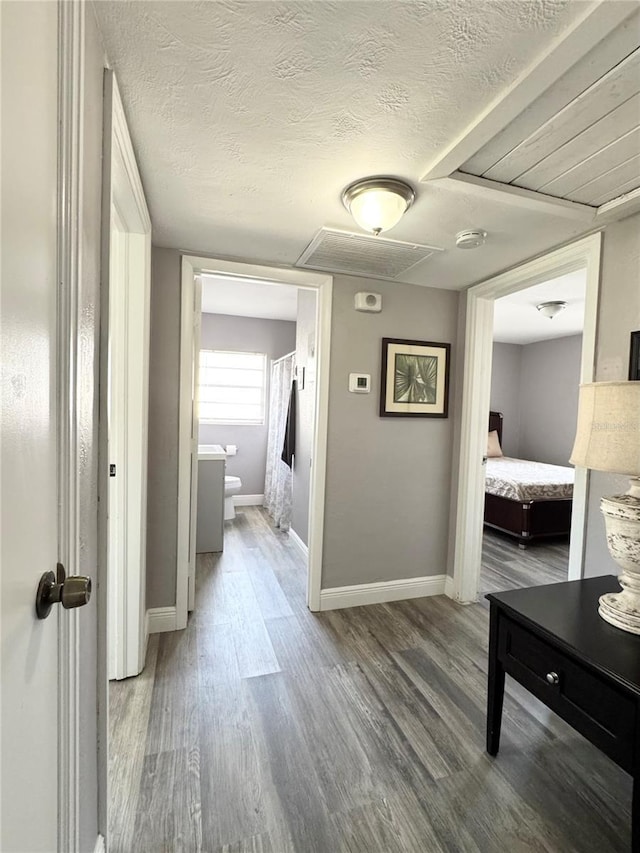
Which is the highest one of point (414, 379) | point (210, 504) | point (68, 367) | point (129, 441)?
point (414, 379)

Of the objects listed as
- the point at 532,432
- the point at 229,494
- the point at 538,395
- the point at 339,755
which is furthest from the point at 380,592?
the point at 538,395

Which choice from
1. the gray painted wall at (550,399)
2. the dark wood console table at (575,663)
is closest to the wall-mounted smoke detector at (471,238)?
the dark wood console table at (575,663)

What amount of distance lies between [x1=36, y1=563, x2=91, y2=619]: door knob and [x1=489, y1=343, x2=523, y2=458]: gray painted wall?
20.7 feet

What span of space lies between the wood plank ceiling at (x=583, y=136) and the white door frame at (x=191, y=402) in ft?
3.87

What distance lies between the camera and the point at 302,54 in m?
0.96

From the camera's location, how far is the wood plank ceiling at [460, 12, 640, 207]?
0.97 m

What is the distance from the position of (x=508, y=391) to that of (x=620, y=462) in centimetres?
554

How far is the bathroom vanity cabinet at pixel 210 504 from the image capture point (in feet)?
10.9

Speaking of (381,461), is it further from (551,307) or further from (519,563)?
(551,307)

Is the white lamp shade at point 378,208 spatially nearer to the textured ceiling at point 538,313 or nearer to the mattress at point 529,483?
the textured ceiling at point 538,313

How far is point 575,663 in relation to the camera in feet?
3.79

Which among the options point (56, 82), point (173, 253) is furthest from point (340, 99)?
point (173, 253)

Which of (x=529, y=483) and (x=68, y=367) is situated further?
(x=529, y=483)

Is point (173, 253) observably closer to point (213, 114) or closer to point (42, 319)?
point (213, 114)
